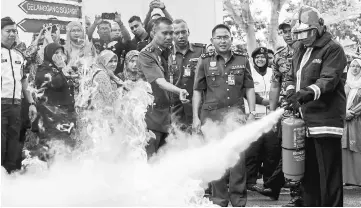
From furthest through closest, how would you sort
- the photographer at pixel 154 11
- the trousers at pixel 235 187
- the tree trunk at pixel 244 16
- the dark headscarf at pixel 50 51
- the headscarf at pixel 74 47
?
1. the tree trunk at pixel 244 16
2. the photographer at pixel 154 11
3. the headscarf at pixel 74 47
4. the dark headscarf at pixel 50 51
5. the trousers at pixel 235 187

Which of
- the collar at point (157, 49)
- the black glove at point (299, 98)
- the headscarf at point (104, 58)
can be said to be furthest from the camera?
the headscarf at point (104, 58)

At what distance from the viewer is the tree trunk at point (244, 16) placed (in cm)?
2080

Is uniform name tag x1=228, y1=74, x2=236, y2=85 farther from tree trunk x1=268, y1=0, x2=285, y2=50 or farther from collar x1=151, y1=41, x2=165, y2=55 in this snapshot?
tree trunk x1=268, y1=0, x2=285, y2=50

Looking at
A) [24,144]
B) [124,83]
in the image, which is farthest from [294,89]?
[24,144]

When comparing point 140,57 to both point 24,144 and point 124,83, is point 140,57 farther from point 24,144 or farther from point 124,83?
point 24,144

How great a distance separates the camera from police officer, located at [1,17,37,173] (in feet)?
26.3

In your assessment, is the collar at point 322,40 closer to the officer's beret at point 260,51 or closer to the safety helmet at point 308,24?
the safety helmet at point 308,24

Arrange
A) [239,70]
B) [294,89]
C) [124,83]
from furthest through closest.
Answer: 1. [124,83]
2. [239,70]
3. [294,89]

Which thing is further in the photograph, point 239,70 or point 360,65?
point 360,65

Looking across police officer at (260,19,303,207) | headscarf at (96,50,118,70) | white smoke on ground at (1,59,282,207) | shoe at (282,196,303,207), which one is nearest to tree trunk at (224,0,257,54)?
police officer at (260,19,303,207)

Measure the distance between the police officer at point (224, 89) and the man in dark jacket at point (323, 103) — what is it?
1.18 m

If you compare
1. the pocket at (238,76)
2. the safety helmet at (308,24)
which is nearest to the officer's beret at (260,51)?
the pocket at (238,76)

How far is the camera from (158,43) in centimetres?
789

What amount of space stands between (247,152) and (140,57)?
2.05m
